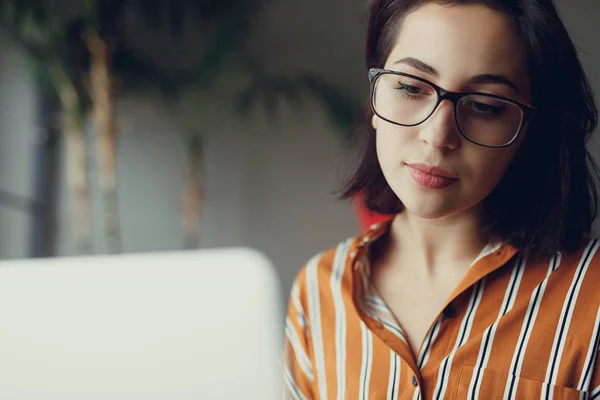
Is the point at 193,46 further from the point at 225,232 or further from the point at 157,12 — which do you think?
the point at 225,232

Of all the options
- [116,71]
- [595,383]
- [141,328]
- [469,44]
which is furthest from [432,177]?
[116,71]

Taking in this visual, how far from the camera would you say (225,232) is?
2.85 m

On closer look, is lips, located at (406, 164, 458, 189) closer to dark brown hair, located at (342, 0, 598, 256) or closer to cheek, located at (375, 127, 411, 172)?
cheek, located at (375, 127, 411, 172)

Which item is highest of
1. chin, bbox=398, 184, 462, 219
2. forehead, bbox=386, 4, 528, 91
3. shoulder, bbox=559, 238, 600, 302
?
forehead, bbox=386, 4, 528, 91

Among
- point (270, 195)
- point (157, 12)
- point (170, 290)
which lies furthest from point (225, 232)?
point (170, 290)

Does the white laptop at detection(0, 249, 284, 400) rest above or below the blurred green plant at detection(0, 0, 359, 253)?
below

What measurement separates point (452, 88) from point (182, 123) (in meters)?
1.98

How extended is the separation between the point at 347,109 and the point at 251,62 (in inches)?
16.7

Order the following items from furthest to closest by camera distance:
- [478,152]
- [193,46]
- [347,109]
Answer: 1. [193,46]
2. [347,109]
3. [478,152]

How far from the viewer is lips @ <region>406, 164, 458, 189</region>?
2.50 ft

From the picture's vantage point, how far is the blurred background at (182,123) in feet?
7.64

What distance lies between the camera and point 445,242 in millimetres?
916

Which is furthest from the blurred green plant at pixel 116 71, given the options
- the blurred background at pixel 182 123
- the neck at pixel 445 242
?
the neck at pixel 445 242

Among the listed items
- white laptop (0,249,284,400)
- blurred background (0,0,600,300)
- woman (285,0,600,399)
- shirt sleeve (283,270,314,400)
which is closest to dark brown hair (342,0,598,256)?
woman (285,0,600,399)
